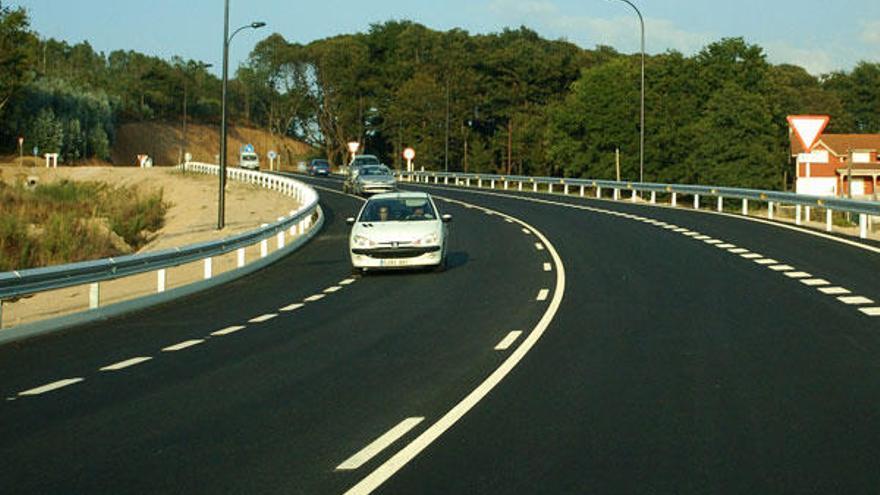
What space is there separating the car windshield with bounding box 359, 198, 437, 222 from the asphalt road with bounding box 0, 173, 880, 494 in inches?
122

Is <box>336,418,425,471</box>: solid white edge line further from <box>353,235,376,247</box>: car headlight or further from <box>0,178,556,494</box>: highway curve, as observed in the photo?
<box>353,235,376,247</box>: car headlight

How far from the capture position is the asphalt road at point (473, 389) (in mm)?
7086

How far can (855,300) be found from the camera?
1669 cm

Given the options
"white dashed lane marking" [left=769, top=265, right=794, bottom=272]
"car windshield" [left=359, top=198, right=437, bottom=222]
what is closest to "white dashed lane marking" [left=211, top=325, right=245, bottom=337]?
"car windshield" [left=359, top=198, right=437, bottom=222]

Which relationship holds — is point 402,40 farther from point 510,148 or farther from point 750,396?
point 750,396

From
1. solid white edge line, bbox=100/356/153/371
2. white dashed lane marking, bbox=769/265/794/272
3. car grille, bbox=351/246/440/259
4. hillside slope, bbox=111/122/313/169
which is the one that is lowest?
solid white edge line, bbox=100/356/153/371

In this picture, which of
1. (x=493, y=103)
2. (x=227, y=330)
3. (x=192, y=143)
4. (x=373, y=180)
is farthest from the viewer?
(x=192, y=143)

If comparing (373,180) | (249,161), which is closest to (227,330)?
(373,180)

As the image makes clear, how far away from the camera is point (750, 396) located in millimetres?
9625

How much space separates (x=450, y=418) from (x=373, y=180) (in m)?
46.7

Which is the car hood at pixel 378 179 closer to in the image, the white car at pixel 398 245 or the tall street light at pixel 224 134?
the tall street light at pixel 224 134

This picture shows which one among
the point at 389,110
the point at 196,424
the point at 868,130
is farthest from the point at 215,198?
the point at 868,130

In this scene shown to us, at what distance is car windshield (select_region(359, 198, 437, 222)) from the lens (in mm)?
23922

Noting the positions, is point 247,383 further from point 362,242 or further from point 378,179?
point 378,179
